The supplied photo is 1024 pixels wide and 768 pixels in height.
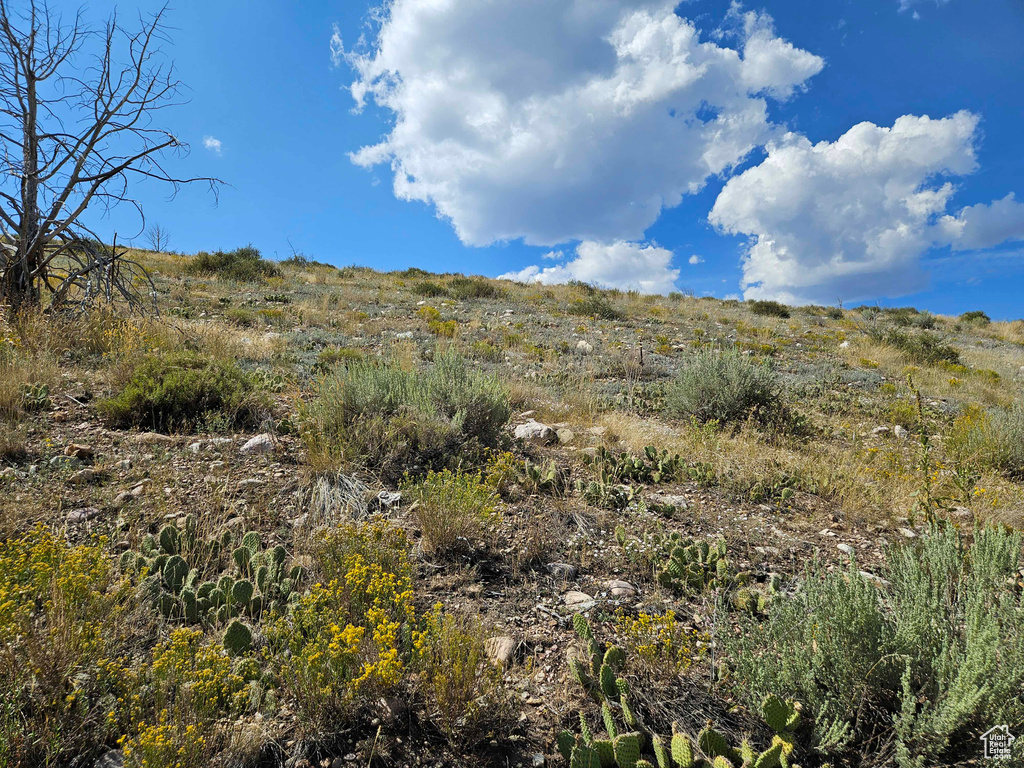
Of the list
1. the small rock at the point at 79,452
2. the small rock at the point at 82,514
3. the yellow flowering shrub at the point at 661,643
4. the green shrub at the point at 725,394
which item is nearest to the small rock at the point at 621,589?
the yellow flowering shrub at the point at 661,643

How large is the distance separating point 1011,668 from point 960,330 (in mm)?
24860

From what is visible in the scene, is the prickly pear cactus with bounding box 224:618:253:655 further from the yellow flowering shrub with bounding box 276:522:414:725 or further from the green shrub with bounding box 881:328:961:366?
the green shrub with bounding box 881:328:961:366

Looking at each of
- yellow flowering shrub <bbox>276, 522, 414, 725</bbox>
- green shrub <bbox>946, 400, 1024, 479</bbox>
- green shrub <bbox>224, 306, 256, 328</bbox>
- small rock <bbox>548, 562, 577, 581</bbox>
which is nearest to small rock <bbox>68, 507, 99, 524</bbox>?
yellow flowering shrub <bbox>276, 522, 414, 725</bbox>

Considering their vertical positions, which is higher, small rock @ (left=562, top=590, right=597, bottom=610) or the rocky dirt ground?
the rocky dirt ground

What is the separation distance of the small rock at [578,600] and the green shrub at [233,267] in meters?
15.5

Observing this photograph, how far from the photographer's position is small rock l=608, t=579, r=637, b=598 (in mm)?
2574

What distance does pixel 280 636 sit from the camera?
1928mm

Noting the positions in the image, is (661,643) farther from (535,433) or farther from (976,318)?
(976,318)

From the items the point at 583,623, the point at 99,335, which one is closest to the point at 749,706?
the point at 583,623

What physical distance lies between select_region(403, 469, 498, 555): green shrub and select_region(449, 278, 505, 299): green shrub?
44.4 feet

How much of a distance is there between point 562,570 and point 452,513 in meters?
0.74

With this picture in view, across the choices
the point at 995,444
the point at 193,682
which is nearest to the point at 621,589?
the point at 193,682

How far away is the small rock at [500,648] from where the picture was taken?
2025mm

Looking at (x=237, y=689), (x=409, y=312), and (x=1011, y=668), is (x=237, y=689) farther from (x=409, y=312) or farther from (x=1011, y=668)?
(x=409, y=312)
